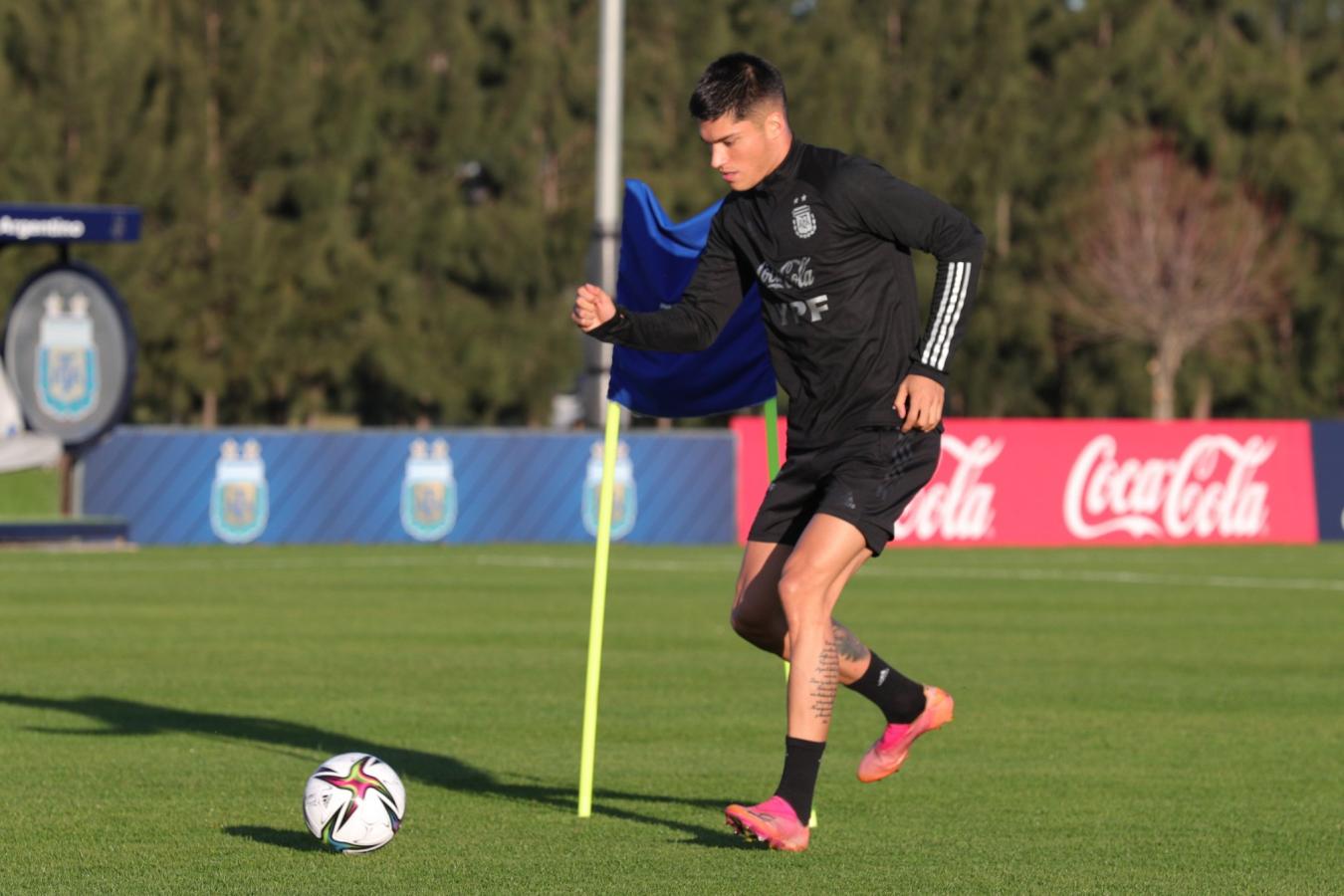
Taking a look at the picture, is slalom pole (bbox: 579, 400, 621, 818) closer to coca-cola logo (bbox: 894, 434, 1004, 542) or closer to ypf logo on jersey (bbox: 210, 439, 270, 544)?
ypf logo on jersey (bbox: 210, 439, 270, 544)

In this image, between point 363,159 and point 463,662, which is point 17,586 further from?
point 363,159

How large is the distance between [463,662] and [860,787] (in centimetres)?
582

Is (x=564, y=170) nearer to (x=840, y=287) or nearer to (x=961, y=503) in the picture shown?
(x=961, y=503)

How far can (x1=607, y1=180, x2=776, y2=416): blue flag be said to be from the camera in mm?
8992

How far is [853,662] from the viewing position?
8062 millimetres

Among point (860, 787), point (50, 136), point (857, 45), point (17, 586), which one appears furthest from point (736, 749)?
point (857, 45)

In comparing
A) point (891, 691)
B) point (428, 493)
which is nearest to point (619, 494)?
point (428, 493)

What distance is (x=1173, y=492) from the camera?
31969mm

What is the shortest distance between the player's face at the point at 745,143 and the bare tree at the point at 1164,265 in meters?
56.7

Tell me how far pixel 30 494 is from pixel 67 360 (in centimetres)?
168

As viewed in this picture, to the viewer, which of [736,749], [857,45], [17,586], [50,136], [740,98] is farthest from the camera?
[857,45]

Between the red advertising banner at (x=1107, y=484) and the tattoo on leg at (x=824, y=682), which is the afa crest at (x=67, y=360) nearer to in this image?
the red advertising banner at (x=1107, y=484)

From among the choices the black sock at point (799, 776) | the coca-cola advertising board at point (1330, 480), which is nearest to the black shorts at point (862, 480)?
the black sock at point (799, 776)

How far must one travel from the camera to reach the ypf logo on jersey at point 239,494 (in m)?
28.4
